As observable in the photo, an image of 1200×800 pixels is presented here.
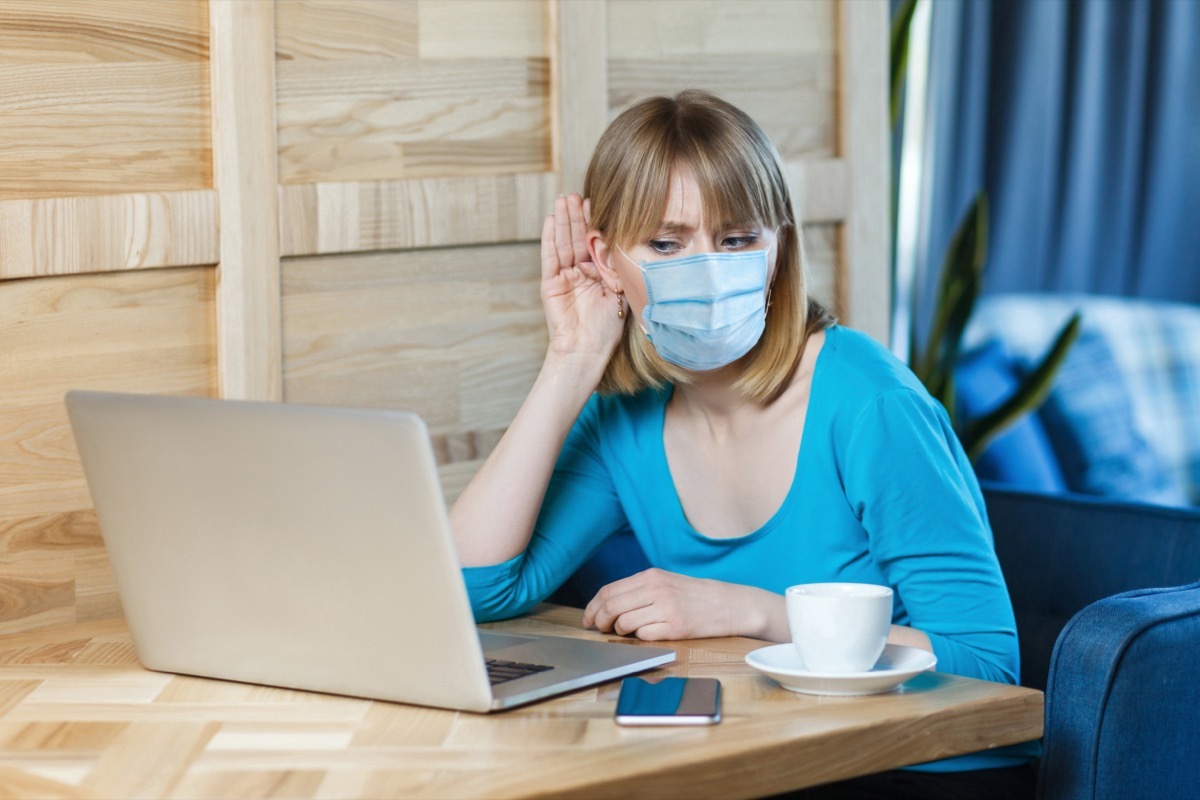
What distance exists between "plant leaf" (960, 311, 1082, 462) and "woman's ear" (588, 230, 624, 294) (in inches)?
50.9

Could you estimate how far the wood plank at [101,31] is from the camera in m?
1.48

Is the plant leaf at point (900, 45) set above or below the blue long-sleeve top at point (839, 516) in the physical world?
above

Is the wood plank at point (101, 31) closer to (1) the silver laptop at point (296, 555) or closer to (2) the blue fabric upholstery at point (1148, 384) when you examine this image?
(1) the silver laptop at point (296, 555)

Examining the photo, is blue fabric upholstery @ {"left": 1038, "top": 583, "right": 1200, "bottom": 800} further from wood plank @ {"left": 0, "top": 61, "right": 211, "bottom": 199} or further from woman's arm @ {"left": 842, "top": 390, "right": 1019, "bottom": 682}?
wood plank @ {"left": 0, "top": 61, "right": 211, "bottom": 199}

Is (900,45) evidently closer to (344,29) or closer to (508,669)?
(344,29)

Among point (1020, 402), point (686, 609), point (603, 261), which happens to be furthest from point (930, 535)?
point (1020, 402)

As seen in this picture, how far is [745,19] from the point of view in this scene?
2033 millimetres

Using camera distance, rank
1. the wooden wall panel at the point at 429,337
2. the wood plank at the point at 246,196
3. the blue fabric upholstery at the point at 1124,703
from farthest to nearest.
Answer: the wooden wall panel at the point at 429,337
the wood plank at the point at 246,196
the blue fabric upholstery at the point at 1124,703

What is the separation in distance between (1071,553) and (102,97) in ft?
4.19

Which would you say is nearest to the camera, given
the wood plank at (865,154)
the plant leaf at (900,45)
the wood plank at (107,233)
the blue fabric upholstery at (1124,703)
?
the blue fabric upholstery at (1124,703)

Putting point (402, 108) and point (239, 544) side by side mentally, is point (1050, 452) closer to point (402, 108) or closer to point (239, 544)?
point (402, 108)

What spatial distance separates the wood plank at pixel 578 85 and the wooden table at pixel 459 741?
868mm

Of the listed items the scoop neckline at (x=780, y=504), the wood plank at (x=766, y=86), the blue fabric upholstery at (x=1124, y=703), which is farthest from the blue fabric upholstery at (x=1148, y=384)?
the blue fabric upholstery at (x=1124, y=703)

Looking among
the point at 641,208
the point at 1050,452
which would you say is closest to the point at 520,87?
the point at 641,208
